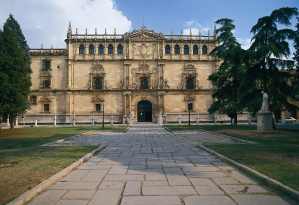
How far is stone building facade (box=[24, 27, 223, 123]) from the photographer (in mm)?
59906

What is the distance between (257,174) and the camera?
8812 millimetres

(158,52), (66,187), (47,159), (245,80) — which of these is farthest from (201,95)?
(66,187)

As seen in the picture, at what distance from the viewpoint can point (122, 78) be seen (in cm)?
6075

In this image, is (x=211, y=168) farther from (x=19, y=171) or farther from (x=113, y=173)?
(x=19, y=171)

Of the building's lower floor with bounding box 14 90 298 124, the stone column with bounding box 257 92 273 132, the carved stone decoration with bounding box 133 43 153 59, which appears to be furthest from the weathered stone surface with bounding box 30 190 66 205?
the carved stone decoration with bounding box 133 43 153 59

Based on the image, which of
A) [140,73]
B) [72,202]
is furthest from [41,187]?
[140,73]

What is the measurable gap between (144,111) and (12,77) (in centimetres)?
3142

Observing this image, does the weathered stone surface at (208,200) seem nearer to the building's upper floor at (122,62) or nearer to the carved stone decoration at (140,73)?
the building's upper floor at (122,62)

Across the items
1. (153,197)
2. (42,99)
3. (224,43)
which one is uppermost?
(224,43)

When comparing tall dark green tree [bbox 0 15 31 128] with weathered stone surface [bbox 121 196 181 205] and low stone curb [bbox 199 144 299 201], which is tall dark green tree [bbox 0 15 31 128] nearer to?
low stone curb [bbox 199 144 299 201]

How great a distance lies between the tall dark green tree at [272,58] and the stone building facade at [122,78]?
29192mm

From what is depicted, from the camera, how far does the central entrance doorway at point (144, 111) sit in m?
61.0

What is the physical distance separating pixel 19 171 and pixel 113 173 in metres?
2.40

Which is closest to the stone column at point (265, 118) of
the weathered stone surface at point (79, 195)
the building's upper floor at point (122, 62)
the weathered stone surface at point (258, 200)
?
the weathered stone surface at point (258, 200)
